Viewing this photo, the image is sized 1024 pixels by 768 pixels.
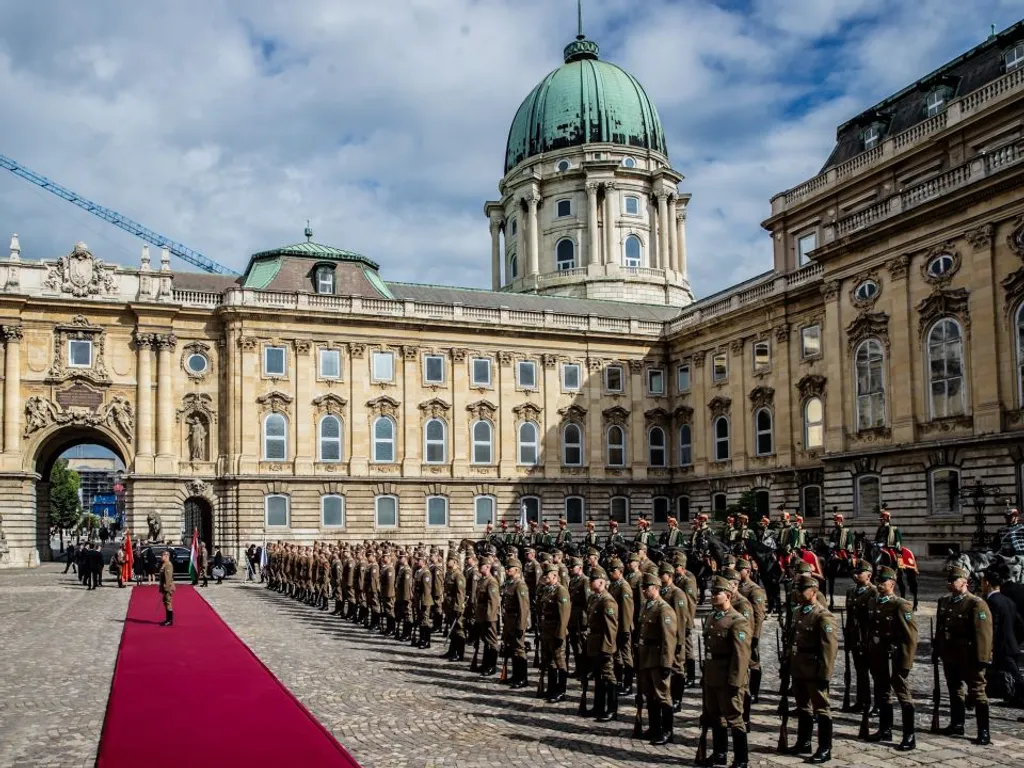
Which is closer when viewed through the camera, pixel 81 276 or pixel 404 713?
pixel 404 713

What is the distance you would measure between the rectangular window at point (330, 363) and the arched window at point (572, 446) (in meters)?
12.4

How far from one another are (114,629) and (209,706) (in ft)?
34.7

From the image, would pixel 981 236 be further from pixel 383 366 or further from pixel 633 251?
pixel 633 251

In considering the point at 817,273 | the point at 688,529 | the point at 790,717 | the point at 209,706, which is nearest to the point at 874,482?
the point at 817,273

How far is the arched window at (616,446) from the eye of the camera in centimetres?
5709

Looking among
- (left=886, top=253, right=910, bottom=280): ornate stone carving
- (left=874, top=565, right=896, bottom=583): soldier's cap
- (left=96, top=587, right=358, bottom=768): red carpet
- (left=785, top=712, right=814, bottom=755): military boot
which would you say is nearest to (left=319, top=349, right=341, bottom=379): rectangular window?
(left=886, top=253, right=910, bottom=280): ornate stone carving

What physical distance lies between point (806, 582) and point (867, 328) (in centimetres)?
2794

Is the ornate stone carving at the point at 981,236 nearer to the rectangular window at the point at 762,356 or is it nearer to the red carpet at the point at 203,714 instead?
the rectangular window at the point at 762,356

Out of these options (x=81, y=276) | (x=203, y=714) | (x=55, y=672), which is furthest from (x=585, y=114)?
(x=203, y=714)

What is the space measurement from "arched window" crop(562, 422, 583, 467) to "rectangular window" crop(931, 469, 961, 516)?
2392 centimetres

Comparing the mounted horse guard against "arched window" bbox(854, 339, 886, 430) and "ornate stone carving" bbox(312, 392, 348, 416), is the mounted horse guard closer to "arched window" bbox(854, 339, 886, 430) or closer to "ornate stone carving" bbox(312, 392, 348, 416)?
"arched window" bbox(854, 339, 886, 430)

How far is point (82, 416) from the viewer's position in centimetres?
4950

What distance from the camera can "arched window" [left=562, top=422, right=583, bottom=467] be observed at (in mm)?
56344

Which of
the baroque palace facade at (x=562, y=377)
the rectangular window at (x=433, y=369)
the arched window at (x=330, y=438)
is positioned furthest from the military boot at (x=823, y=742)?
the rectangular window at (x=433, y=369)
